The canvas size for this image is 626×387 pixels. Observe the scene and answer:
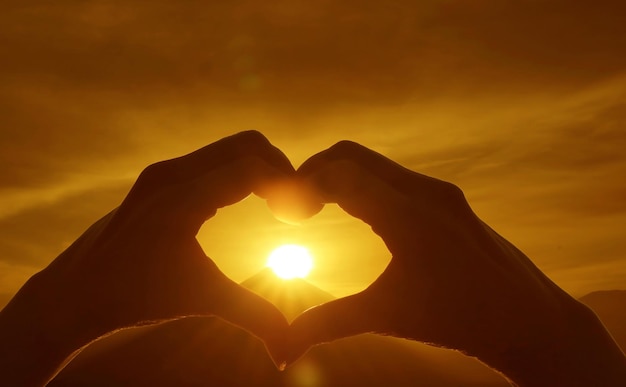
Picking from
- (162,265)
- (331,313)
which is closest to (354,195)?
(331,313)

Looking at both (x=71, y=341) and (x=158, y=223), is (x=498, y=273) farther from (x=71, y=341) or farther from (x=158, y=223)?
(x=71, y=341)

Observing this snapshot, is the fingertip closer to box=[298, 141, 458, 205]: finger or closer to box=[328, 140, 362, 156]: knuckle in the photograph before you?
box=[298, 141, 458, 205]: finger

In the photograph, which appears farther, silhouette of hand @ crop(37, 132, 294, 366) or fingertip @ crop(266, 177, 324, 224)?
fingertip @ crop(266, 177, 324, 224)

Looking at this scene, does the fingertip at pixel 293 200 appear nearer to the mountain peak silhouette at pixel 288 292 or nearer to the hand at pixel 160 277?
the hand at pixel 160 277

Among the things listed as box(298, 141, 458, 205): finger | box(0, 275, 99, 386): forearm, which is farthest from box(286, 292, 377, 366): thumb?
box(0, 275, 99, 386): forearm

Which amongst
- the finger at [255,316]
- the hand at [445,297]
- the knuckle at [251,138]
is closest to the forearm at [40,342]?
the finger at [255,316]

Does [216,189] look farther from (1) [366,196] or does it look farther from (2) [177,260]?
(1) [366,196]
